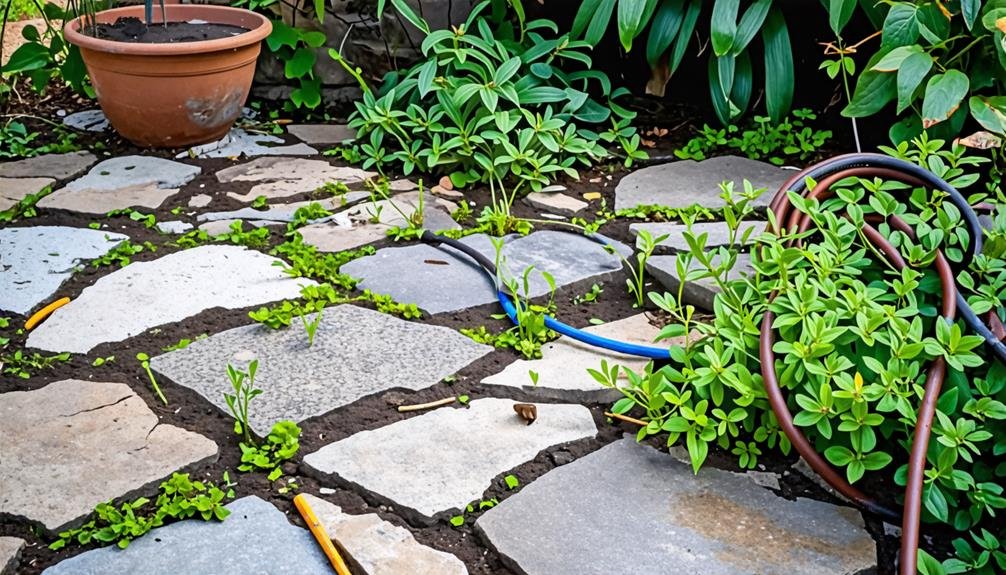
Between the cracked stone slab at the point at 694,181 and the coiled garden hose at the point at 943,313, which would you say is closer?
the coiled garden hose at the point at 943,313

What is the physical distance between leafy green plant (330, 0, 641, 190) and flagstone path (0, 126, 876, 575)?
34 cm

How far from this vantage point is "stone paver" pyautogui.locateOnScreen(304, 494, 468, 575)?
141 centimetres

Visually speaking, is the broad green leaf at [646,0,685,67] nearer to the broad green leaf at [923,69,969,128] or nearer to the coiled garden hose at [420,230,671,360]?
the broad green leaf at [923,69,969,128]

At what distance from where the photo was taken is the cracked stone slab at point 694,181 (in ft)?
9.03

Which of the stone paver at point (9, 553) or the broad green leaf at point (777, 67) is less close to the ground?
the broad green leaf at point (777, 67)

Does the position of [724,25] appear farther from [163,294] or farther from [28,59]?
[28,59]

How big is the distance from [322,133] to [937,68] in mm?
1914

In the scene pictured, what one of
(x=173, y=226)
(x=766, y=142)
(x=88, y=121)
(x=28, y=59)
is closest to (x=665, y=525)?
(x=173, y=226)

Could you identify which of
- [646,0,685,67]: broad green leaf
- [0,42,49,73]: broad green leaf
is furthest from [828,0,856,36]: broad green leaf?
[0,42,49,73]: broad green leaf

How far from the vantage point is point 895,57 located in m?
2.48

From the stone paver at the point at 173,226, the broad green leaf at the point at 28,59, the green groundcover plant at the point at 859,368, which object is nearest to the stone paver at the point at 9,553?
the green groundcover plant at the point at 859,368

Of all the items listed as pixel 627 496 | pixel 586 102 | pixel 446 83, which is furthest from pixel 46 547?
pixel 586 102

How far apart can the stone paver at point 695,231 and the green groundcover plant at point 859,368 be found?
1.78 ft

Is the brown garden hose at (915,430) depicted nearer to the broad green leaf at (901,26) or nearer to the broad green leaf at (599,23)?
the broad green leaf at (901,26)
